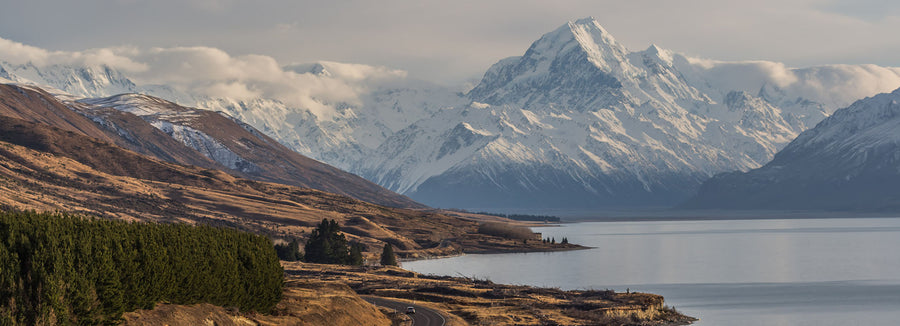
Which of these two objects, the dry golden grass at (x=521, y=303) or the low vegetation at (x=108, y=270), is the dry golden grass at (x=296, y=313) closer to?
the low vegetation at (x=108, y=270)

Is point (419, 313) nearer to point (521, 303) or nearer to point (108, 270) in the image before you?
point (521, 303)

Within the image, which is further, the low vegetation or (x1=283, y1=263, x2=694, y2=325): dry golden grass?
(x1=283, y1=263, x2=694, y2=325): dry golden grass

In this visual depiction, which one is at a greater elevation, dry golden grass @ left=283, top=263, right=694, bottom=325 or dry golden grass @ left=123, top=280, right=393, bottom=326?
dry golden grass @ left=283, top=263, right=694, bottom=325

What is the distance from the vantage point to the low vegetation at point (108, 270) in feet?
211

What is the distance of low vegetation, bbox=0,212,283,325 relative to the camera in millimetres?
64375

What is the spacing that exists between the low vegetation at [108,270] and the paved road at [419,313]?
20.4m

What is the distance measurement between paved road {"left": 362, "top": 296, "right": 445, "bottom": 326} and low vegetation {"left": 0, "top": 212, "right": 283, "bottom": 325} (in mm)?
20364

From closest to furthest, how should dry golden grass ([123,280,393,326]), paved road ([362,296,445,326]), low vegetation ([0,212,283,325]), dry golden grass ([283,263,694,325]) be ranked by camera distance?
low vegetation ([0,212,283,325]), dry golden grass ([123,280,393,326]), paved road ([362,296,445,326]), dry golden grass ([283,263,694,325])

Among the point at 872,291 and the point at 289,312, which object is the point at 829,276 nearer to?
the point at 872,291

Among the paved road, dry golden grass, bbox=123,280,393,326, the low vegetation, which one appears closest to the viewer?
the low vegetation

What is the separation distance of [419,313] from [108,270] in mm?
51200

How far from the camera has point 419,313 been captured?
115 metres

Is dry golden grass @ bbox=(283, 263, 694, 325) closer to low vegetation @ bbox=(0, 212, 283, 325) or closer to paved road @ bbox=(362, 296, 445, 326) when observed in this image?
paved road @ bbox=(362, 296, 445, 326)

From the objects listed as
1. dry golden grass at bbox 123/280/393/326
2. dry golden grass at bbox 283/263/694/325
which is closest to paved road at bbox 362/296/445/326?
dry golden grass at bbox 283/263/694/325
